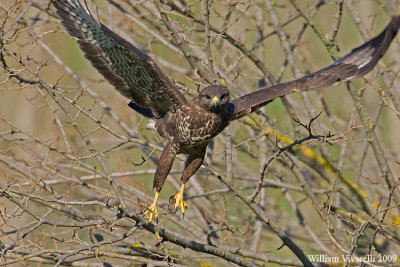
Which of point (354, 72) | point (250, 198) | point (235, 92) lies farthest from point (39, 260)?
point (354, 72)

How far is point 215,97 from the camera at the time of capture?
198 inches

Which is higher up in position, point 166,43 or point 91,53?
point 166,43

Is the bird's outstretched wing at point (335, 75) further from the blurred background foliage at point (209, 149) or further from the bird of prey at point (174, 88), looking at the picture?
the blurred background foliage at point (209, 149)

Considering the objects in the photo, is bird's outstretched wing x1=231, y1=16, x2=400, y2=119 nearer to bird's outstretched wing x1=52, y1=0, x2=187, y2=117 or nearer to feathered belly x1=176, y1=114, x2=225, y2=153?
feathered belly x1=176, y1=114, x2=225, y2=153

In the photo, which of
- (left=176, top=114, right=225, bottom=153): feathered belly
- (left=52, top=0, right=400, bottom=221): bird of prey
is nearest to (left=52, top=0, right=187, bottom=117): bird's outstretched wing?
(left=52, top=0, right=400, bottom=221): bird of prey

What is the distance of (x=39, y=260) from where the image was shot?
470cm

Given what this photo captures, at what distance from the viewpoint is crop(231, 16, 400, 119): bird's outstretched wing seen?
5363 millimetres

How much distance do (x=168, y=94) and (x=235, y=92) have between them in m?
1.21

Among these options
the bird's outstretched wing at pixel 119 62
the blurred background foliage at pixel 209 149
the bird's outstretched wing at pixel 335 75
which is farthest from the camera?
the bird's outstretched wing at pixel 335 75

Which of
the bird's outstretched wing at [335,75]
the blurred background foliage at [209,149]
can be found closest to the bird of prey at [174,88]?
the bird's outstretched wing at [335,75]

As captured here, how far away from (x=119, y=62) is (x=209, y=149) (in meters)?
2.51

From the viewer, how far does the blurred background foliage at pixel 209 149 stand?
4.94 metres

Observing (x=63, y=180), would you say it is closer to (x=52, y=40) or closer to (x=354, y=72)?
(x=52, y=40)

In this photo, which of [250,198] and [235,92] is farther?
[235,92]
